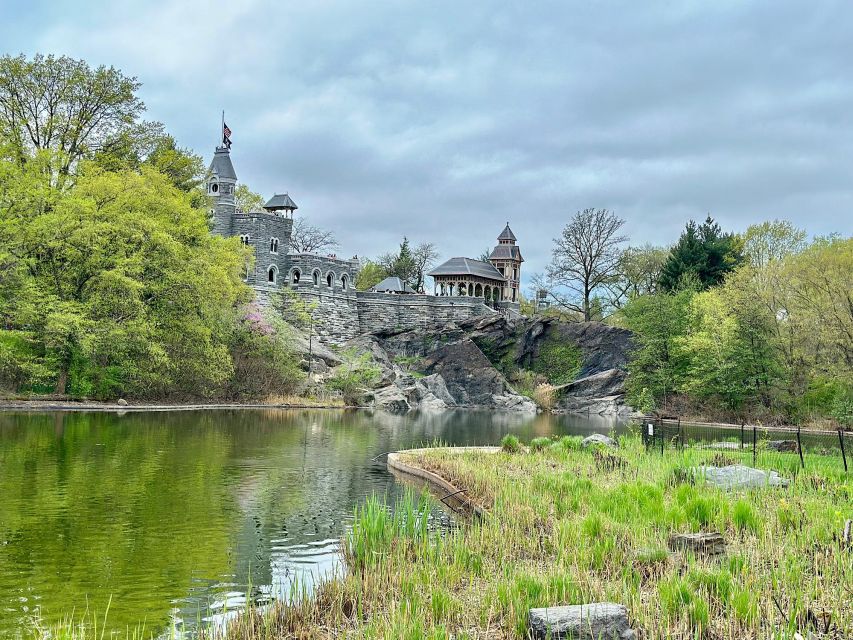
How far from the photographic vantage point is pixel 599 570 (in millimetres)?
7539

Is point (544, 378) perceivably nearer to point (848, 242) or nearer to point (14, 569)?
point (848, 242)

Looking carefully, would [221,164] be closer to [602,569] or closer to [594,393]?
[594,393]

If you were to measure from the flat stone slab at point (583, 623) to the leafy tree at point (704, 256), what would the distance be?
49.9 metres

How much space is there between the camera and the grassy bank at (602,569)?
6.12 metres

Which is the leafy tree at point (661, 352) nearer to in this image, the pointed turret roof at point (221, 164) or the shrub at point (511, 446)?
the shrub at point (511, 446)

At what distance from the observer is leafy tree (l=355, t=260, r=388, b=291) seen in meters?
83.8

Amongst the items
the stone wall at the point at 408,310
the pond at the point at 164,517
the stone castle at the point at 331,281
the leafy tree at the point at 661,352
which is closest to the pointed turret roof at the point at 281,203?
the stone castle at the point at 331,281

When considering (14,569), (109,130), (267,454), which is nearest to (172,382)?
(109,130)

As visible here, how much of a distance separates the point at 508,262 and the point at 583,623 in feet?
232

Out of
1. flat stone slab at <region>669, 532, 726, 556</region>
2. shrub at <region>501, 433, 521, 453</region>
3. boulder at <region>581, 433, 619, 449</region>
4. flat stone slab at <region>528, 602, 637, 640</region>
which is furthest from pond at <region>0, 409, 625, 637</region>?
boulder at <region>581, 433, 619, 449</region>

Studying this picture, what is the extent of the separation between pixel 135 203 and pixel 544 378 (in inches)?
1459

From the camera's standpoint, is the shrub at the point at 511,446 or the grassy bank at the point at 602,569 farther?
the shrub at the point at 511,446

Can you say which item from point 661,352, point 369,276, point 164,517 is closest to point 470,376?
point 661,352

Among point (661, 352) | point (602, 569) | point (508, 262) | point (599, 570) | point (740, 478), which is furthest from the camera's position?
point (508, 262)
